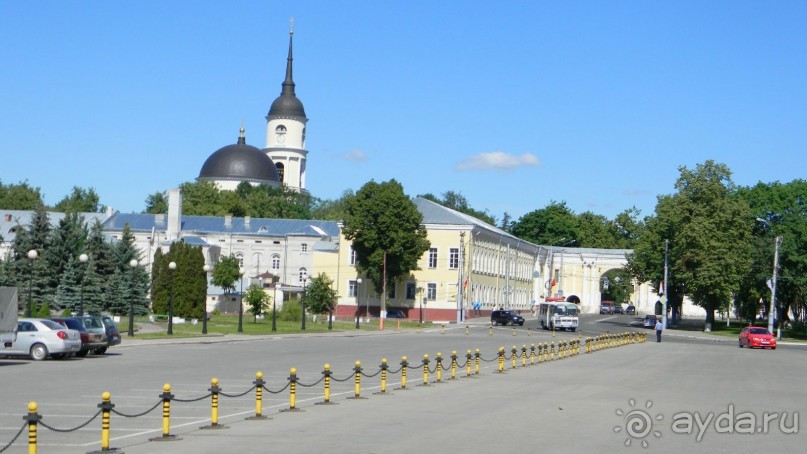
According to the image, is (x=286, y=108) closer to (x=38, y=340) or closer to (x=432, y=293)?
(x=432, y=293)

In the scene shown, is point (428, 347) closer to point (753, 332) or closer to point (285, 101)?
point (753, 332)

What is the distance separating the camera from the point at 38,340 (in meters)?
36.5

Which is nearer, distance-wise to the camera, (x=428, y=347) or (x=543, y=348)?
(x=543, y=348)

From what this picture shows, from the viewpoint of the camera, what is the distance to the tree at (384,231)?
93.4 m

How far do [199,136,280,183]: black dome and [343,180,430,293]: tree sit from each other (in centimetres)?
7729

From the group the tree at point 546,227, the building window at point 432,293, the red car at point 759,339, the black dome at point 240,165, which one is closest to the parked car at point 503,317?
the building window at point 432,293

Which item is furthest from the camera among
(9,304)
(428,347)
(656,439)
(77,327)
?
(428,347)

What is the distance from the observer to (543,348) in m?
41.4

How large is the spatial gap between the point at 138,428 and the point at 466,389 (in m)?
11.0

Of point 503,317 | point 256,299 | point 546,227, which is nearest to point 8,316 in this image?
point 256,299

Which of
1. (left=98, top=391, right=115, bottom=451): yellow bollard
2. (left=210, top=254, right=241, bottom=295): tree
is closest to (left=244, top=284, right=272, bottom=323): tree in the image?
(left=210, top=254, right=241, bottom=295): tree

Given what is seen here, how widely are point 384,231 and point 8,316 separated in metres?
59.5

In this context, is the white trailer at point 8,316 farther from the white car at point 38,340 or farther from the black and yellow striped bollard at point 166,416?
the black and yellow striped bollard at point 166,416

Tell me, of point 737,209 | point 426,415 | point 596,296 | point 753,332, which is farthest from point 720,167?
point 426,415
